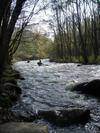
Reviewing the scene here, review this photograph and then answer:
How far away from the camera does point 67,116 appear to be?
8.16 metres

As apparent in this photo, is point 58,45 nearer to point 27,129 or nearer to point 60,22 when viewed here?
point 60,22

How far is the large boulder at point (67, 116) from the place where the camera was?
314 inches

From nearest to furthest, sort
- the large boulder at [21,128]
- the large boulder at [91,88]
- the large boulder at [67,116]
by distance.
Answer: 1. the large boulder at [21,128]
2. the large boulder at [67,116]
3. the large boulder at [91,88]

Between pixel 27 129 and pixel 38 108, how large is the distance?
3.30 meters

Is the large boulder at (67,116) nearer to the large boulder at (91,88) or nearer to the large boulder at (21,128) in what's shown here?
the large boulder at (21,128)

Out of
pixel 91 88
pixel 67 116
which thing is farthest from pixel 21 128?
pixel 91 88

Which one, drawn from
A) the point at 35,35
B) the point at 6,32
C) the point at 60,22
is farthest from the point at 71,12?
the point at 6,32

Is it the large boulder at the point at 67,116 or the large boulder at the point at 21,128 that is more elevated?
the large boulder at the point at 21,128

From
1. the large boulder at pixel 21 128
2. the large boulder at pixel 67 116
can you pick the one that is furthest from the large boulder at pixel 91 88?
the large boulder at pixel 21 128

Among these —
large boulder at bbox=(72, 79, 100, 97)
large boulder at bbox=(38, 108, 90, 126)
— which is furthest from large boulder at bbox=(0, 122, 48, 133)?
large boulder at bbox=(72, 79, 100, 97)

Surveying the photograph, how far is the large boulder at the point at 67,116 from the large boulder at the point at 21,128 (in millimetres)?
1329

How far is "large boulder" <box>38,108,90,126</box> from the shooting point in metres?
7.97

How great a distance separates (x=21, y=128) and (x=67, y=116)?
2002mm

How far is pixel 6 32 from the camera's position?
8.53 meters
